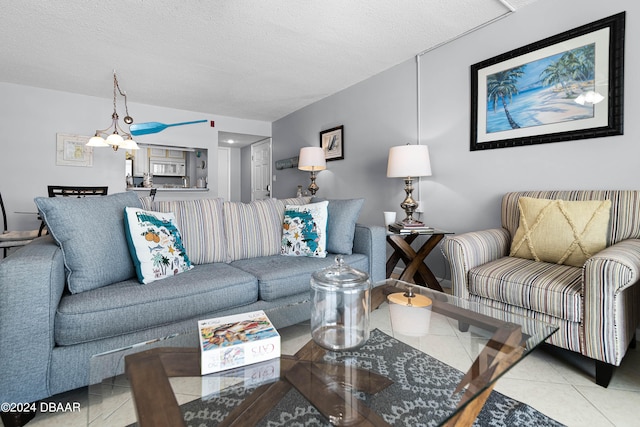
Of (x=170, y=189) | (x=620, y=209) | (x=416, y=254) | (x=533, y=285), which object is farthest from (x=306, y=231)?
(x=170, y=189)

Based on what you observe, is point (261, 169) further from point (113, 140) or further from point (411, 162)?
point (411, 162)

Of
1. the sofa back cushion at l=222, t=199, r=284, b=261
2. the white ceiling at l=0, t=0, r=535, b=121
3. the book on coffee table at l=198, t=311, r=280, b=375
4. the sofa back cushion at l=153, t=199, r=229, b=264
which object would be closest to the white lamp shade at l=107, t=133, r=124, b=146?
the white ceiling at l=0, t=0, r=535, b=121

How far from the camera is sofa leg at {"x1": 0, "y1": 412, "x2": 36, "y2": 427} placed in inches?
45.4

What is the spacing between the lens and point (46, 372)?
120 cm

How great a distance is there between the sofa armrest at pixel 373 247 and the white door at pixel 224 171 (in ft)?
18.5

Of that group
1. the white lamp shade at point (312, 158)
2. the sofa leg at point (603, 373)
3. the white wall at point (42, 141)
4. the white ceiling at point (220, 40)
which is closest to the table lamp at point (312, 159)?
the white lamp shade at point (312, 158)

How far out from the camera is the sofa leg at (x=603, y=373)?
1.41 m

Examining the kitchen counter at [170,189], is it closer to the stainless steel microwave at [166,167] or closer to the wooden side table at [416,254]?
the stainless steel microwave at [166,167]

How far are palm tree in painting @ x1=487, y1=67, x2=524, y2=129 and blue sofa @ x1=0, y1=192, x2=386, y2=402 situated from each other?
1724 millimetres

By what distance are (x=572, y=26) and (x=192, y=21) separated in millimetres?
2828

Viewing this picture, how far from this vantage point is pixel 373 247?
7.64 feet

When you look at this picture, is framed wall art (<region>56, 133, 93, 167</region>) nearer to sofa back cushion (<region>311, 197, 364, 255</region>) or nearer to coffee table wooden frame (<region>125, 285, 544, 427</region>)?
sofa back cushion (<region>311, 197, 364, 255</region>)

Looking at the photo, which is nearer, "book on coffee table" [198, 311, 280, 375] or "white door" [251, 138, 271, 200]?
"book on coffee table" [198, 311, 280, 375]

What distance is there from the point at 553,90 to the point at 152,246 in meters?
2.82
